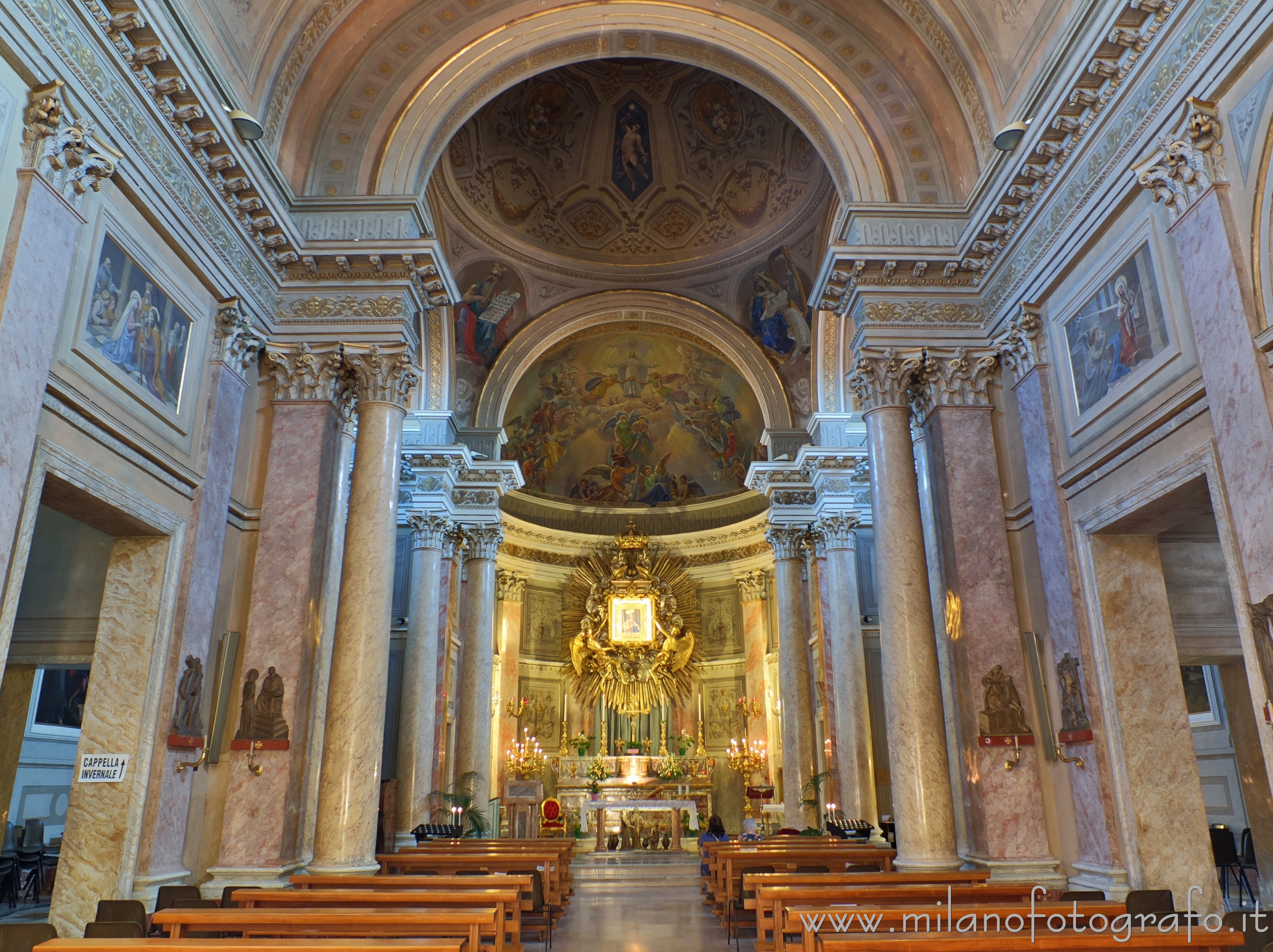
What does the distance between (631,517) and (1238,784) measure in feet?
51.2

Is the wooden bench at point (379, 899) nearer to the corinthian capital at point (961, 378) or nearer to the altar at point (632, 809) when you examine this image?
the corinthian capital at point (961, 378)

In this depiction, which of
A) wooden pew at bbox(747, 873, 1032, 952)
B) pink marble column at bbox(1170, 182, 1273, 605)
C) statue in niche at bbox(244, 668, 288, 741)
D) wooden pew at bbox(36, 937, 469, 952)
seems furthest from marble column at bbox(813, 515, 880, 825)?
wooden pew at bbox(36, 937, 469, 952)

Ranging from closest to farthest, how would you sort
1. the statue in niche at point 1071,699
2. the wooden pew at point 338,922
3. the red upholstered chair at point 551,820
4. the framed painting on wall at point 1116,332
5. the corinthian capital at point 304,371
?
1. the wooden pew at point 338,922
2. the framed painting on wall at point 1116,332
3. the statue in niche at point 1071,699
4. the corinthian capital at point 304,371
5. the red upholstered chair at point 551,820

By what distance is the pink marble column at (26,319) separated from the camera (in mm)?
6590

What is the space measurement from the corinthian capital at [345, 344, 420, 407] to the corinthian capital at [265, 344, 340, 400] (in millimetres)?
218

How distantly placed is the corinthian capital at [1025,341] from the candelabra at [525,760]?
15230 mm

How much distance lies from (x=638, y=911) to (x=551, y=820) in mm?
9471

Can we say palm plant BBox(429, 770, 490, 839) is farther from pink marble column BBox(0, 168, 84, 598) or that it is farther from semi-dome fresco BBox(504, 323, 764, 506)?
pink marble column BBox(0, 168, 84, 598)

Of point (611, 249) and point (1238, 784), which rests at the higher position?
point (611, 249)

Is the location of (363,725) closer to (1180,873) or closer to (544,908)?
(544,908)

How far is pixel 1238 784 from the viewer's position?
14.6 metres

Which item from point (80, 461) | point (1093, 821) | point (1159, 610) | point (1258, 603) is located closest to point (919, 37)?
point (1159, 610)

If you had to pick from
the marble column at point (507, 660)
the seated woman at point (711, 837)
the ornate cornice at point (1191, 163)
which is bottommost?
the seated woman at point (711, 837)

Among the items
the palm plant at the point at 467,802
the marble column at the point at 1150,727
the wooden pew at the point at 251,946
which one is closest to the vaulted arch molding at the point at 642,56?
the marble column at the point at 1150,727
